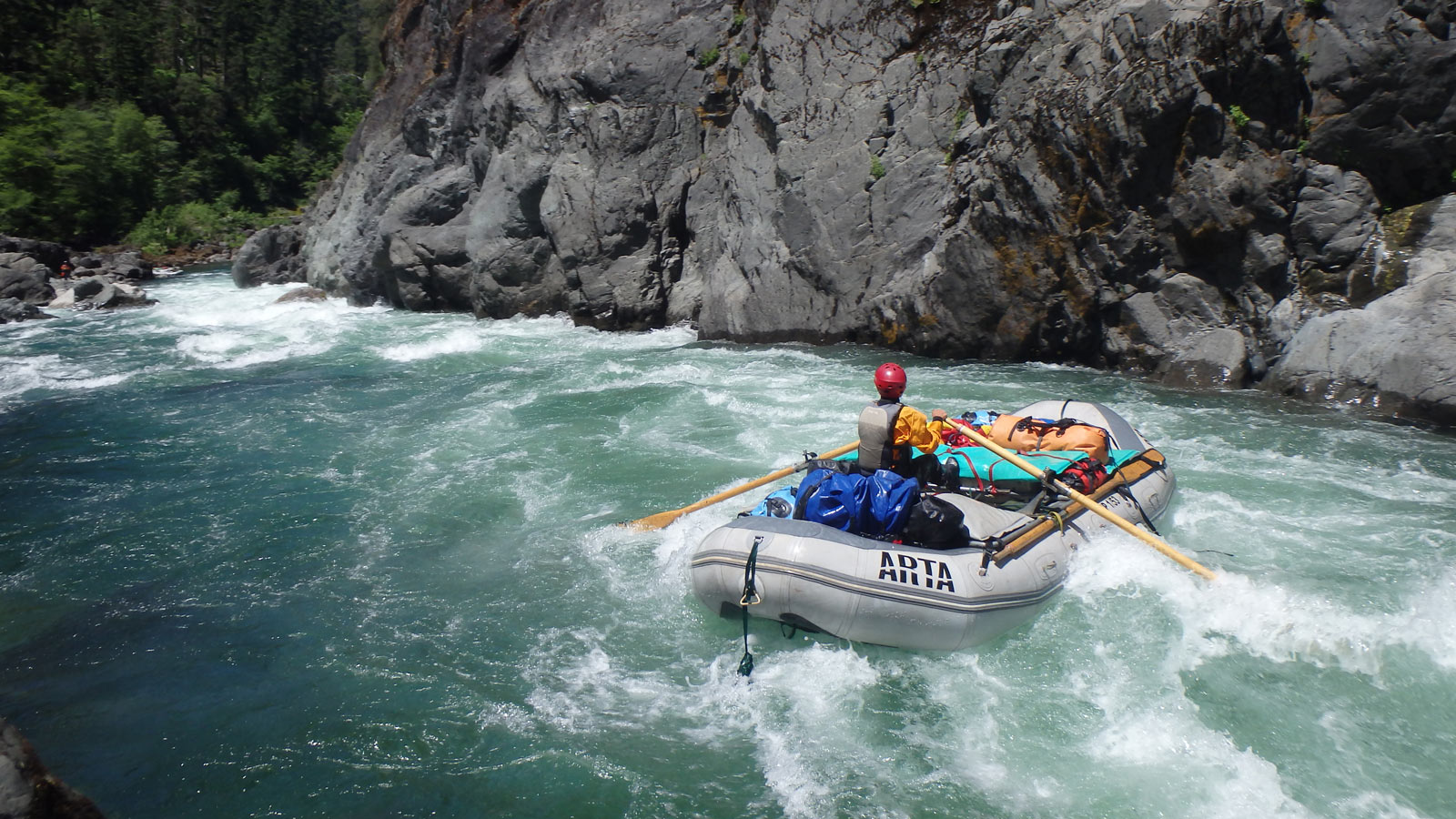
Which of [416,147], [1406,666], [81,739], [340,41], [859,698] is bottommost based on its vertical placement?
[81,739]

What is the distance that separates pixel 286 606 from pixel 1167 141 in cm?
990

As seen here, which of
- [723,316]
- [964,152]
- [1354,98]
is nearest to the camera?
[1354,98]

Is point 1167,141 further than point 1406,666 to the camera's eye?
Yes

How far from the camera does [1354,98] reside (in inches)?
357

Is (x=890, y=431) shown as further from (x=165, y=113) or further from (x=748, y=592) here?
(x=165, y=113)

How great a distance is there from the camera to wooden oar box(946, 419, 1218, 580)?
16.6 feet

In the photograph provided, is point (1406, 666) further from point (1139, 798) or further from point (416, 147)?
point (416, 147)

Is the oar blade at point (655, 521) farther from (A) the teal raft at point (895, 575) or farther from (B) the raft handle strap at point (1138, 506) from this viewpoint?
(B) the raft handle strap at point (1138, 506)

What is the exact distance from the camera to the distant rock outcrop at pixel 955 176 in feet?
29.9

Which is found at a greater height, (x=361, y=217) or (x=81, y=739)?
(x=361, y=217)

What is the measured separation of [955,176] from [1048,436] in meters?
5.89

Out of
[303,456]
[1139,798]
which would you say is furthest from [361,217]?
[1139,798]

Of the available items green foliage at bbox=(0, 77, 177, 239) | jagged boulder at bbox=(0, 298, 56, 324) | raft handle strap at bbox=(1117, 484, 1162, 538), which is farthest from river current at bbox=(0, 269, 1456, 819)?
green foliage at bbox=(0, 77, 177, 239)

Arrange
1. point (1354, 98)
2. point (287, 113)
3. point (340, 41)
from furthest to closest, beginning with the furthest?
point (340, 41) → point (287, 113) → point (1354, 98)
